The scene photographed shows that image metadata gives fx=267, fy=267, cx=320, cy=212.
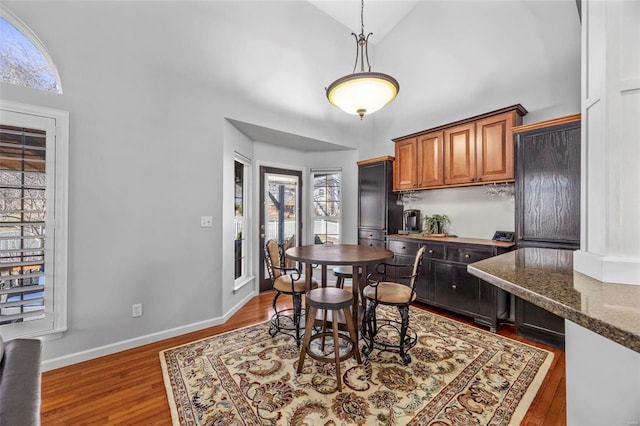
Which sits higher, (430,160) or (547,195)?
(430,160)

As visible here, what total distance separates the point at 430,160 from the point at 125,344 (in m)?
4.00

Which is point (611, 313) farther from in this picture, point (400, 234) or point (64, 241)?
point (400, 234)

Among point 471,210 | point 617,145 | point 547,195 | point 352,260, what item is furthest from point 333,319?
point 471,210

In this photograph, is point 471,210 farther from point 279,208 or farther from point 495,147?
point 279,208

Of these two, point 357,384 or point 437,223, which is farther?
point 437,223

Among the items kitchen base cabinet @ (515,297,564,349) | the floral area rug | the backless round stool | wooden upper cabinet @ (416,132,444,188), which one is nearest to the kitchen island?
the floral area rug

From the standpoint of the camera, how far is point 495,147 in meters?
2.99

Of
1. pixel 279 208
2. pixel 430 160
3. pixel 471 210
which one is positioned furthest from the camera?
pixel 279 208

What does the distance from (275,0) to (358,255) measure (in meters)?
3.29

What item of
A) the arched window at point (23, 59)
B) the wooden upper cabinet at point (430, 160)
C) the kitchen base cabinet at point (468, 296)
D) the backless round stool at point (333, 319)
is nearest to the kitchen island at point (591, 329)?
the backless round stool at point (333, 319)

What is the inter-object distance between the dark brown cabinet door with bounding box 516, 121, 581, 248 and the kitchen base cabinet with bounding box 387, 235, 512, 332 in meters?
0.35

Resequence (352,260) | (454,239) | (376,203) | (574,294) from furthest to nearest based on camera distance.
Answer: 1. (376,203)
2. (454,239)
3. (352,260)
4. (574,294)

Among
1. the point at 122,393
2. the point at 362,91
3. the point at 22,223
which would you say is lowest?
the point at 122,393

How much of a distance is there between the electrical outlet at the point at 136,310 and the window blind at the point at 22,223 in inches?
24.2
